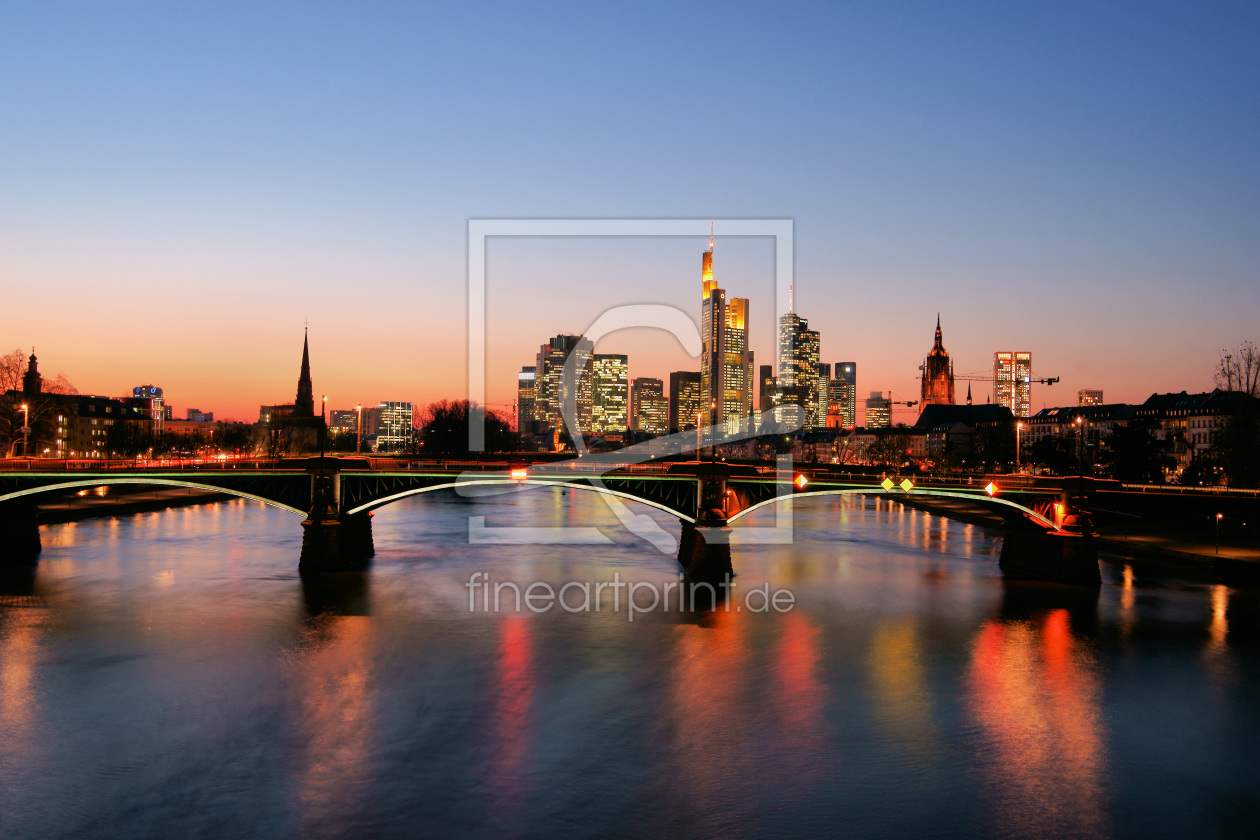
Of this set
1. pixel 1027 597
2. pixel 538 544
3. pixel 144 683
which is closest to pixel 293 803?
pixel 144 683

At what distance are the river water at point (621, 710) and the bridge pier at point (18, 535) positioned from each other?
338 inches

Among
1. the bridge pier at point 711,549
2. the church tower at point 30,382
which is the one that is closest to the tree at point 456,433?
the church tower at point 30,382

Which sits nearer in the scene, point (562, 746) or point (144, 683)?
point (562, 746)

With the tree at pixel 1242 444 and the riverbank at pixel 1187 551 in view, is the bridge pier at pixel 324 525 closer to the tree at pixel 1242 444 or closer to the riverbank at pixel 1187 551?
the riverbank at pixel 1187 551

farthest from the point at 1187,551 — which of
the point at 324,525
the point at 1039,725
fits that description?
the point at 324,525

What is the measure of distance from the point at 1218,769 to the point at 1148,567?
35.6 m

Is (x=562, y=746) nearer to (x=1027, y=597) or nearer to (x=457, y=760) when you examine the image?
(x=457, y=760)

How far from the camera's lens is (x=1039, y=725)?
88.6 ft


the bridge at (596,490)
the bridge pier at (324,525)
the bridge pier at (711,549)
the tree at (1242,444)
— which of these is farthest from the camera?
the tree at (1242,444)

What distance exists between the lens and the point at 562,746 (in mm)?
24844

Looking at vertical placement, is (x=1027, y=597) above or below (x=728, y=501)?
below

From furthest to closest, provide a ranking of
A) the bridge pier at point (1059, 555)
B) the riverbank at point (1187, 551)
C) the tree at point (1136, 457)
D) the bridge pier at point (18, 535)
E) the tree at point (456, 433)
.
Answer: the tree at point (456, 433)
the tree at point (1136, 457)
the bridge pier at point (18, 535)
the riverbank at point (1187, 551)
the bridge pier at point (1059, 555)

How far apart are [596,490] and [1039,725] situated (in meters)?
27.0

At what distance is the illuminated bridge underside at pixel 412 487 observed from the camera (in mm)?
49688
